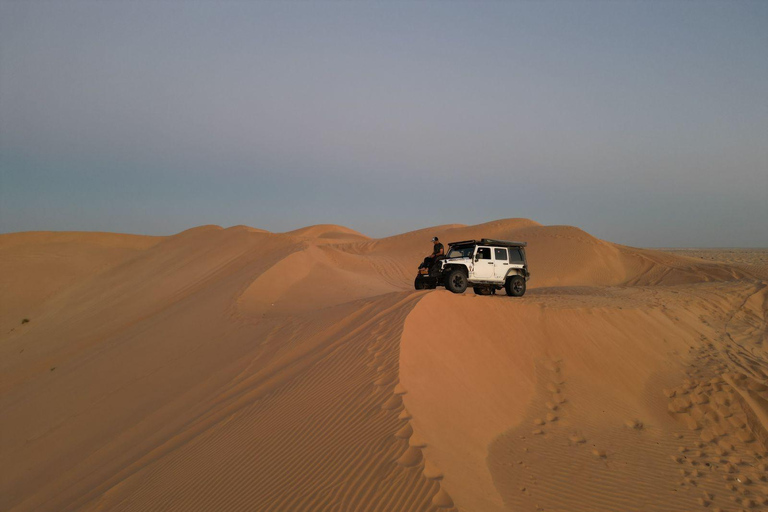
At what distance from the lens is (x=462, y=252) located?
1474 cm

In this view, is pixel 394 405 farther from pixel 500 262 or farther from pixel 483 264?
pixel 500 262

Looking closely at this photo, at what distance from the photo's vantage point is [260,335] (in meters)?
12.9

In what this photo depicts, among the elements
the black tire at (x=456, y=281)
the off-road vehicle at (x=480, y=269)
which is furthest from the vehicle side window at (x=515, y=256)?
the black tire at (x=456, y=281)

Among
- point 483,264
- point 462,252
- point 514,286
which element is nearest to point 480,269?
point 483,264

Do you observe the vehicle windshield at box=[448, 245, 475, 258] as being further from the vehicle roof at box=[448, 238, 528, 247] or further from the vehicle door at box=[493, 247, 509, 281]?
the vehicle door at box=[493, 247, 509, 281]

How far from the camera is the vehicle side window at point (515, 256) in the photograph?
15.1 m

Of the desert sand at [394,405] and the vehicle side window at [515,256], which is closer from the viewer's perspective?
the desert sand at [394,405]

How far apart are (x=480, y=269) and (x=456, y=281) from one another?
0.98 metres

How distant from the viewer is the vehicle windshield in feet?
47.3

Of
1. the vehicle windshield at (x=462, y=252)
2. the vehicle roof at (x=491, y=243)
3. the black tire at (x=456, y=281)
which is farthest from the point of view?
the vehicle windshield at (x=462, y=252)

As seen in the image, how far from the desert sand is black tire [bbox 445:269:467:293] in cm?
156

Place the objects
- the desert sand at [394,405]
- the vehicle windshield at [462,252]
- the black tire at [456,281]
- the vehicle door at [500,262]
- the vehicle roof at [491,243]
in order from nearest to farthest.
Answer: the desert sand at [394,405] → the black tire at [456,281] → the vehicle roof at [491,243] → the vehicle windshield at [462,252] → the vehicle door at [500,262]

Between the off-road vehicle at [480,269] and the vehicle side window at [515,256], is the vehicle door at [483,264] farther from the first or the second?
the vehicle side window at [515,256]

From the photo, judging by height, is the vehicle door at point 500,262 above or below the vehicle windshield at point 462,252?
below
